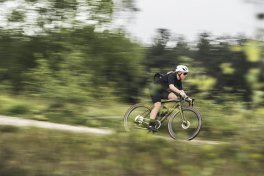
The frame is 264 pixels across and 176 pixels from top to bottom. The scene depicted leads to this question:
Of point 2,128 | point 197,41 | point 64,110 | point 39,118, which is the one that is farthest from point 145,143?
point 197,41

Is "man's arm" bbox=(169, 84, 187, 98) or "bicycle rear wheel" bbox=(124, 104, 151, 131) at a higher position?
"man's arm" bbox=(169, 84, 187, 98)

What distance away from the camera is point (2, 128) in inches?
307

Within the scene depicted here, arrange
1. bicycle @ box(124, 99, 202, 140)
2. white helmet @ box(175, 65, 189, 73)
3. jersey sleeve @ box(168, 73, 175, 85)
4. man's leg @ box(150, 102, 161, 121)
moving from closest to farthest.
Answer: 1. white helmet @ box(175, 65, 189, 73)
2. jersey sleeve @ box(168, 73, 175, 85)
3. bicycle @ box(124, 99, 202, 140)
4. man's leg @ box(150, 102, 161, 121)

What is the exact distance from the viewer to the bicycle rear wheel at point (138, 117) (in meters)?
11.7

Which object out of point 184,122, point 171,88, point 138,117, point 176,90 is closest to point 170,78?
point 171,88

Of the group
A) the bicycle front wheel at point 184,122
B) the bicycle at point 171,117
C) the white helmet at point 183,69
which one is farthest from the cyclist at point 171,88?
the bicycle front wheel at point 184,122

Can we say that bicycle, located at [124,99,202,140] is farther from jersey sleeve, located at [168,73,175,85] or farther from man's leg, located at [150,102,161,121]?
jersey sleeve, located at [168,73,175,85]

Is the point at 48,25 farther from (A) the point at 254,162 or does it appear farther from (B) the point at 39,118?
(A) the point at 254,162

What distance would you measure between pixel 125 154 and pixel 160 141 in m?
0.73

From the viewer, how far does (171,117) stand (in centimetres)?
1174

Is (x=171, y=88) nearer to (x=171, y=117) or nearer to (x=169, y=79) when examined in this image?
(x=169, y=79)

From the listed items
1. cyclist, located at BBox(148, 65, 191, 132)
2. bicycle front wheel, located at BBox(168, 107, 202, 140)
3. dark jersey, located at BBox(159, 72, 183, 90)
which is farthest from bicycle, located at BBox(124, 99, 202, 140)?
dark jersey, located at BBox(159, 72, 183, 90)

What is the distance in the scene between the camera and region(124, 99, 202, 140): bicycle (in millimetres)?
11227

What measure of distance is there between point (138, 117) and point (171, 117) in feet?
2.49
